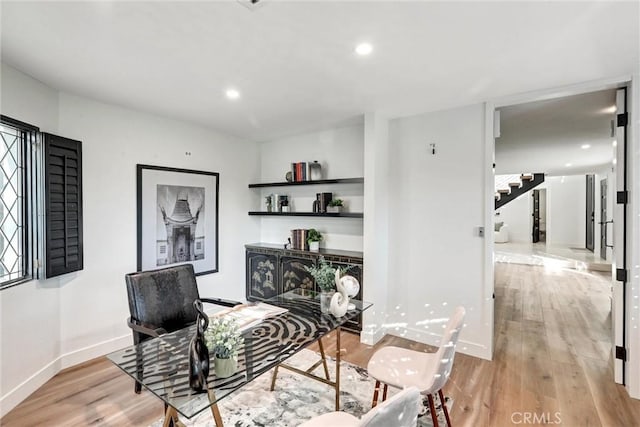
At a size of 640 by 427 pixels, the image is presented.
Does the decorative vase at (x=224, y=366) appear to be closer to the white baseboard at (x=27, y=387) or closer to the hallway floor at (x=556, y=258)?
the white baseboard at (x=27, y=387)

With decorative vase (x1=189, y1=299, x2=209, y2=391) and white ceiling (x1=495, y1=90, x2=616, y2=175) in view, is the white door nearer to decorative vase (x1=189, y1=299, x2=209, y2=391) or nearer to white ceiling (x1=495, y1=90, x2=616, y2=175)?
white ceiling (x1=495, y1=90, x2=616, y2=175)

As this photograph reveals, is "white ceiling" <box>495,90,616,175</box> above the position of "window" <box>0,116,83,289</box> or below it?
above

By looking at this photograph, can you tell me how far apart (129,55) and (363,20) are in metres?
1.57

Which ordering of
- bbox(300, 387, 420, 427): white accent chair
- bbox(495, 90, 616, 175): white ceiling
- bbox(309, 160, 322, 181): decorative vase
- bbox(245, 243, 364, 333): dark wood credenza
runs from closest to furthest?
bbox(300, 387, 420, 427): white accent chair < bbox(495, 90, 616, 175): white ceiling < bbox(245, 243, 364, 333): dark wood credenza < bbox(309, 160, 322, 181): decorative vase

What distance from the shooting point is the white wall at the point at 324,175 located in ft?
12.6

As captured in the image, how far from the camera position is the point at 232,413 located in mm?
2061

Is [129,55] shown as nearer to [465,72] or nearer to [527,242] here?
[465,72]

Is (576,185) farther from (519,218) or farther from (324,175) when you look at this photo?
(324,175)

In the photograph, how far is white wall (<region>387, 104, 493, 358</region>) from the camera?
9.69 ft

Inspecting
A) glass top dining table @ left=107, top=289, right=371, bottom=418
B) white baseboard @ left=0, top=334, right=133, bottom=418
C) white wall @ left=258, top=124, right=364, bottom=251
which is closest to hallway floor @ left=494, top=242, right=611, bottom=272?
white wall @ left=258, top=124, right=364, bottom=251

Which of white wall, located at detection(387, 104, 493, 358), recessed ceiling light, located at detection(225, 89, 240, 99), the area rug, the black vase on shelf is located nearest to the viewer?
the area rug

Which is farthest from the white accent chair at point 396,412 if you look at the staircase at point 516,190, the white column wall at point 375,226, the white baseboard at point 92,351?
the staircase at point 516,190

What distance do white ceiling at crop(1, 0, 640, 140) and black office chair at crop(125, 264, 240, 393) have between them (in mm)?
1579

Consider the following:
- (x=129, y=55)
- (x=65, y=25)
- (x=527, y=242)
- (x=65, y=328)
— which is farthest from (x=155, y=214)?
(x=527, y=242)
